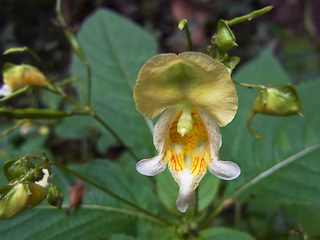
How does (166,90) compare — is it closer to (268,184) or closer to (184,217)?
(184,217)

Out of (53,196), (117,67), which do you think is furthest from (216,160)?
(117,67)

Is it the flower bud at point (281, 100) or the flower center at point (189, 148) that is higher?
the flower bud at point (281, 100)

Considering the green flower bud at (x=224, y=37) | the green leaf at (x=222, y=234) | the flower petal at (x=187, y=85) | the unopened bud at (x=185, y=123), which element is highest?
the green flower bud at (x=224, y=37)

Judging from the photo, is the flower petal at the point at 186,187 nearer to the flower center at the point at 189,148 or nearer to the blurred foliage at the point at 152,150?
the flower center at the point at 189,148

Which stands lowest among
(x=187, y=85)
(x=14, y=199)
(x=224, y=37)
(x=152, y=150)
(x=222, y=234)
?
(x=222, y=234)

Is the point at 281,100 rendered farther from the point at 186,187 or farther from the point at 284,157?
the point at 284,157

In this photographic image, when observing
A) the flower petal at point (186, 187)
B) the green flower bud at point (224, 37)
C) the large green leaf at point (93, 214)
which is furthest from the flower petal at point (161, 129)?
the large green leaf at point (93, 214)
